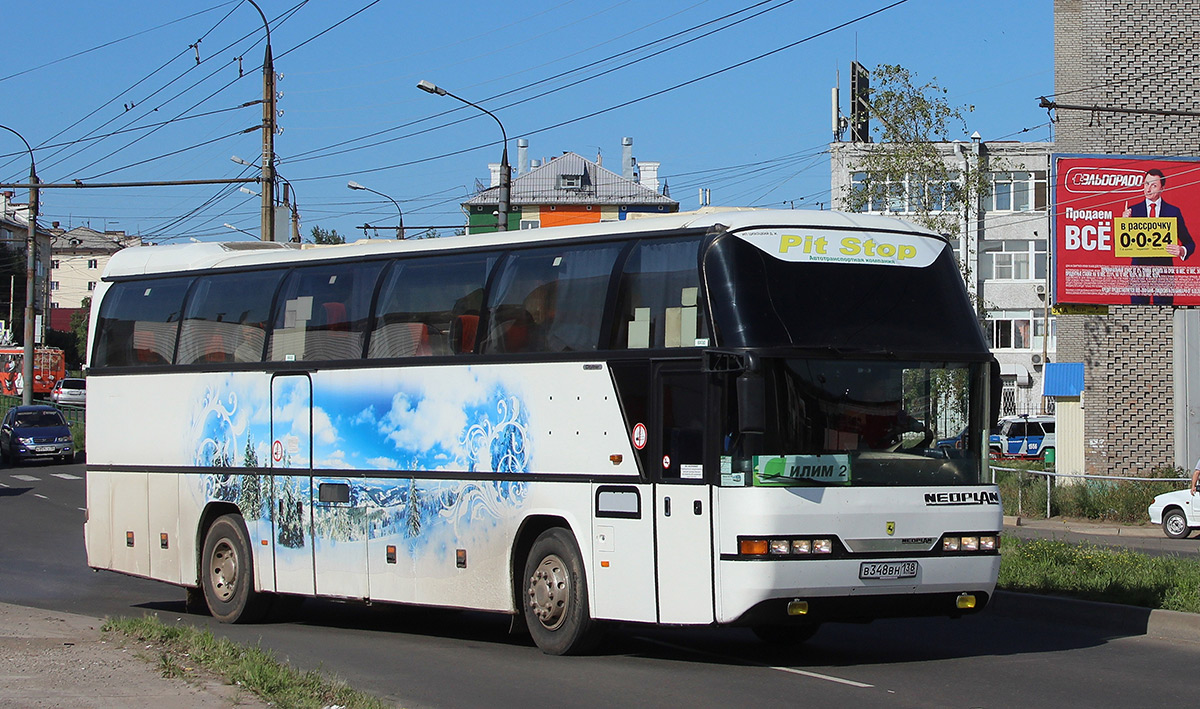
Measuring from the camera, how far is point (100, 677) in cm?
890

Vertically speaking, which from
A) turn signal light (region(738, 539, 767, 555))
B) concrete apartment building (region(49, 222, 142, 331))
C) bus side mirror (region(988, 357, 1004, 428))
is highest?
concrete apartment building (region(49, 222, 142, 331))

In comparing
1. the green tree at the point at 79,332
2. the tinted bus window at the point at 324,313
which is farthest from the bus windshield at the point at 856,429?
the green tree at the point at 79,332

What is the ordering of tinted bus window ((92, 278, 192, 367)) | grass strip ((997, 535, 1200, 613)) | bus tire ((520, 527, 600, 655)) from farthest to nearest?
tinted bus window ((92, 278, 192, 367)), grass strip ((997, 535, 1200, 613)), bus tire ((520, 527, 600, 655))

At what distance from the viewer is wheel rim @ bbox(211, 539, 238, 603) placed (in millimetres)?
14945

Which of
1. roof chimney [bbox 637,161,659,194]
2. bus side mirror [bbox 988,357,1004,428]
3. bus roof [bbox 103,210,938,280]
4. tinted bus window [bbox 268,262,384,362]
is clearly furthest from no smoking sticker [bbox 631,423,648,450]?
roof chimney [bbox 637,161,659,194]

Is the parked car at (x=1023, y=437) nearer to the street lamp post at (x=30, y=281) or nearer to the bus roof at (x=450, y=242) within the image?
the street lamp post at (x=30, y=281)

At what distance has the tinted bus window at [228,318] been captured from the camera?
14.7 m

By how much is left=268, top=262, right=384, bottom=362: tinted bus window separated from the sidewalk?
362 cm

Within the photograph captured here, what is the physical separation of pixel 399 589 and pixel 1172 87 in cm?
2538

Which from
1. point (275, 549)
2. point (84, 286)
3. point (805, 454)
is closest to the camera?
point (805, 454)

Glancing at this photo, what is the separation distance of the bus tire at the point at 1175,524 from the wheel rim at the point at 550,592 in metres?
16.0

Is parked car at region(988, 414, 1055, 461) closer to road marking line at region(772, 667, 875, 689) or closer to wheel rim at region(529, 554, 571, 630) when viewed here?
wheel rim at region(529, 554, 571, 630)

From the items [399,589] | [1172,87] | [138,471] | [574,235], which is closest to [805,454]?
[574,235]

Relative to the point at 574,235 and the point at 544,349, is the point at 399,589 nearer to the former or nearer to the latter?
the point at 544,349
